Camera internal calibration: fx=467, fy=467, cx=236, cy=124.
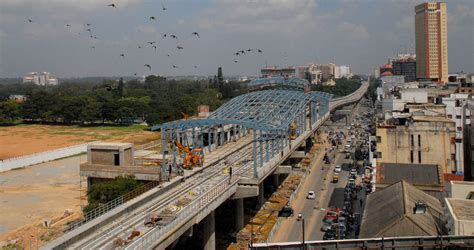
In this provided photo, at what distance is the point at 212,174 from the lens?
28.1 metres

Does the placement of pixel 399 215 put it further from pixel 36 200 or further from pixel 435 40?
pixel 435 40

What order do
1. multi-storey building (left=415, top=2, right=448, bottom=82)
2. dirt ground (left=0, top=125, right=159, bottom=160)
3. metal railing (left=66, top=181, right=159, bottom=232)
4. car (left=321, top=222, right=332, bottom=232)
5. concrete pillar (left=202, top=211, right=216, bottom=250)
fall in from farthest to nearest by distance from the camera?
1. multi-storey building (left=415, top=2, right=448, bottom=82)
2. dirt ground (left=0, top=125, right=159, bottom=160)
3. car (left=321, top=222, right=332, bottom=232)
4. metal railing (left=66, top=181, right=159, bottom=232)
5. concrete pillar (left=202, top=211, right=216, bottom=250)

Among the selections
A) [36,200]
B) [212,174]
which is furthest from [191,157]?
[36,200]

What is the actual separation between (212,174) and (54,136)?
170 ft

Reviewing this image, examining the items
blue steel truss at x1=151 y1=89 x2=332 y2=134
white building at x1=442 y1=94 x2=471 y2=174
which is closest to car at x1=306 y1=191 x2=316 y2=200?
blue steel truss at x1=151 y1=89 x2=332 y2=134

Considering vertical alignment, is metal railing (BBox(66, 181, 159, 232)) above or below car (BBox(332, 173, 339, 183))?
above

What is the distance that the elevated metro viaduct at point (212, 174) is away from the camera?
56.0ft

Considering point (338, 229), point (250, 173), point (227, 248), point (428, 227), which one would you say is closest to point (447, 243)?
point (428, 227)

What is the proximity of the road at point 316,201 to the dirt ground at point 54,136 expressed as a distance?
28.4m

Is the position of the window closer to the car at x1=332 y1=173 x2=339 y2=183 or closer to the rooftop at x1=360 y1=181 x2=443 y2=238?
the rooftop at x1=360 y1=181 x2=443 y2=238

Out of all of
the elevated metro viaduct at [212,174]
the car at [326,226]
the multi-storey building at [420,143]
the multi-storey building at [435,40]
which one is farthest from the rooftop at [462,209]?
the multi-storey building at [435,40]

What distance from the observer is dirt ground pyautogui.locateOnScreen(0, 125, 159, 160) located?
60.9 meters

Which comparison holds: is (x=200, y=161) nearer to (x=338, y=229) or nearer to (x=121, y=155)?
(x=121, y=155)

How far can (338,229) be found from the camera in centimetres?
2381
